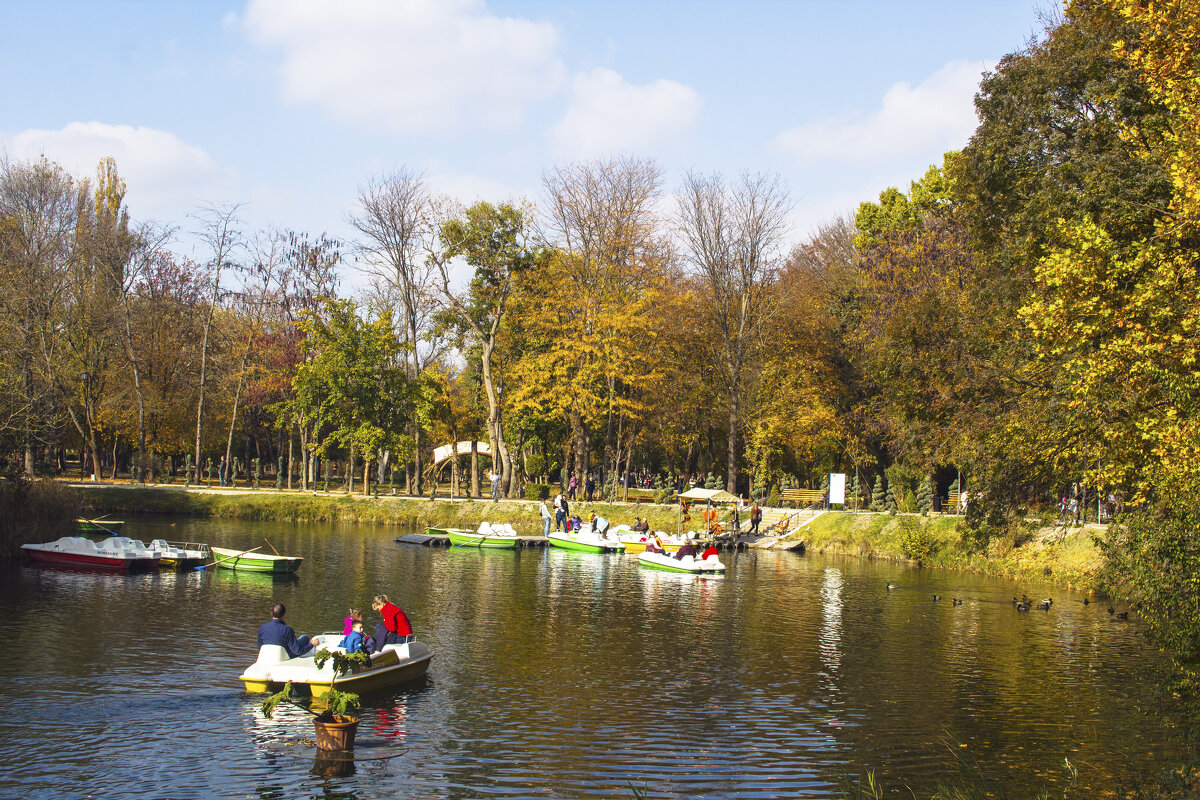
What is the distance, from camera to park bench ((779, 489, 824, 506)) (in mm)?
57062

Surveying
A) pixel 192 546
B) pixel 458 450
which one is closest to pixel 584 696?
pixel 192 546

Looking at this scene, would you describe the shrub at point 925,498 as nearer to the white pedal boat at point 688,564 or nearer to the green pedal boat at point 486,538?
the white pedal boat at point 688,564

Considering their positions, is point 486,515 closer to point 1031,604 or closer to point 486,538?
point 486,538

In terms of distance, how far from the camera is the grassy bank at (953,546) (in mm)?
35375

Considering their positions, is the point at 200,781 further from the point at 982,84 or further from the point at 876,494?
the point at 876,494

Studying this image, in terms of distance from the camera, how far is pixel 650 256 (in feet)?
187

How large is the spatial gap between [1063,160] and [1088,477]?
12.0m

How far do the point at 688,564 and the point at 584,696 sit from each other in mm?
20833

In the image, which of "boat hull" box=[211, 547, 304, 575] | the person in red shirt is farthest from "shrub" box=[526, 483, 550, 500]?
the person in red shirt

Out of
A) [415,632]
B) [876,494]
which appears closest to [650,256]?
[876,494]

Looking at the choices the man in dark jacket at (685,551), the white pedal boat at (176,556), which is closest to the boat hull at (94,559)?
the white pedal boat at (176,556)

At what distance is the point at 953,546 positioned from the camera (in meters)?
41.3

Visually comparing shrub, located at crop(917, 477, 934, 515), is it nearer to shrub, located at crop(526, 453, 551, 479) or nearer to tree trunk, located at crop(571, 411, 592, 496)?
tree trunk, located at crop(571, 411, 592, 496)

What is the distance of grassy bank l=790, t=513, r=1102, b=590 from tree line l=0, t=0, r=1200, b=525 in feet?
10.8
